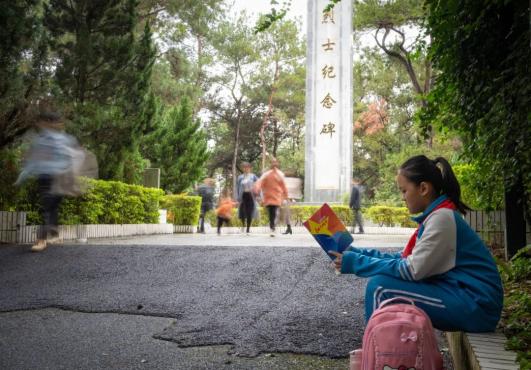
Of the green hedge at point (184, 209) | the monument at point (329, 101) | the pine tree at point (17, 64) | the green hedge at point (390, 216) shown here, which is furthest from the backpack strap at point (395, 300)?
the monument at point (329, 101)

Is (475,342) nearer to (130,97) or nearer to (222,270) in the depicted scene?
(222,270)

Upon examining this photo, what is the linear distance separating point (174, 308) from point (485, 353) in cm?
295

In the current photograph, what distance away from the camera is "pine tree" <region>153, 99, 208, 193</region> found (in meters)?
22.4

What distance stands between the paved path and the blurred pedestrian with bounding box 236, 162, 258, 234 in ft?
15.3

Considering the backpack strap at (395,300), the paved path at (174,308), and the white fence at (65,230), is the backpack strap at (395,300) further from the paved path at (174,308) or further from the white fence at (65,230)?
the white fence at (65,230)

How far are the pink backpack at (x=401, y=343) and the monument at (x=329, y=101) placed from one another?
2091 cm

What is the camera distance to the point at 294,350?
347 centimetres

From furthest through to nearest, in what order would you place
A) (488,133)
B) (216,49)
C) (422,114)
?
(216,49) → (422,114) → (488,133)

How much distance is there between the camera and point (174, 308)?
4.67 m

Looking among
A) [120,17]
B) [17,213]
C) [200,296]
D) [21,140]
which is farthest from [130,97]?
[200,296]

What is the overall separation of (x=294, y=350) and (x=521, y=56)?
2.77 meters

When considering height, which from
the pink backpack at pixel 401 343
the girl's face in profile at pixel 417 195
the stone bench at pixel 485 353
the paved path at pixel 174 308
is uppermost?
the girl's face in profile at pixel 417 195

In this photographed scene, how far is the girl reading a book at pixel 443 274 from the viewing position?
2.44 m

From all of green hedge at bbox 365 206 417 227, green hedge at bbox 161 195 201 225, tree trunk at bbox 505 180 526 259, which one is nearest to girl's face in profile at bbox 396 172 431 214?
tree trunk at bbox 505 180 526 259
